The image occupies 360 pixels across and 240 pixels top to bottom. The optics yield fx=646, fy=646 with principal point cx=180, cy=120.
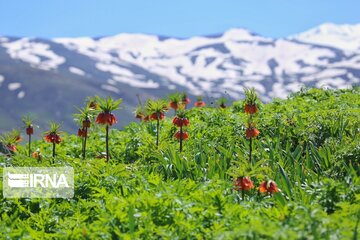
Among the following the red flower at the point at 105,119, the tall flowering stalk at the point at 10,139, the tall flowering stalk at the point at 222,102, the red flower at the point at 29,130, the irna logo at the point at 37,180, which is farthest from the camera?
the tall flowering stalk at the point at 222,102

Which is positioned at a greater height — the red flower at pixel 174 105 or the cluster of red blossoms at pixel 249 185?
the red flower at pixel 174 105

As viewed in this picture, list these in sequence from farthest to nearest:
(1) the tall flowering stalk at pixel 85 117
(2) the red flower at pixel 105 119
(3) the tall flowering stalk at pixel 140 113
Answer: (3) the tall flowering stalk at pixel 140 113 → (1) the tall flowering stalk at pixel 85 117 → (2) the red flower at pixel 105 119

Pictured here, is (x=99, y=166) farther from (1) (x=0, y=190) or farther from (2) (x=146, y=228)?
(2) (x=146, y=228)

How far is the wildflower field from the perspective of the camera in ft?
16.7

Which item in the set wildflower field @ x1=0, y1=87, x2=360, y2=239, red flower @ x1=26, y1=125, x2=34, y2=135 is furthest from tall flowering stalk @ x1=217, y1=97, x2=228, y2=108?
red flower @ x1=26, y1=125, x2=34, y2=135

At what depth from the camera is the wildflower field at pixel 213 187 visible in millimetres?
5102

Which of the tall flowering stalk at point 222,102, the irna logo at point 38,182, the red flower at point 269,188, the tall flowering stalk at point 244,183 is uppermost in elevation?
the tall flowering stalk at point 222,102

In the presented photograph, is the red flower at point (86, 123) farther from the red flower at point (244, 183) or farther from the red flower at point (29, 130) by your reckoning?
the red flower at point (244, 183)

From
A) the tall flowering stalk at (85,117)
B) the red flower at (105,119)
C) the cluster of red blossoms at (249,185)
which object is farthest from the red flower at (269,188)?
the tall flowering stalk at (85,117)

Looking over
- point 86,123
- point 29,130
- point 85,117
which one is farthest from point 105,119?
point 29,130

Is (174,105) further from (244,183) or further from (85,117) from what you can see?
(244,183)

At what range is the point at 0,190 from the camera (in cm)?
693

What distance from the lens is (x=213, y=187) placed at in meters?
6.45

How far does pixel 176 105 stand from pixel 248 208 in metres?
5.33
